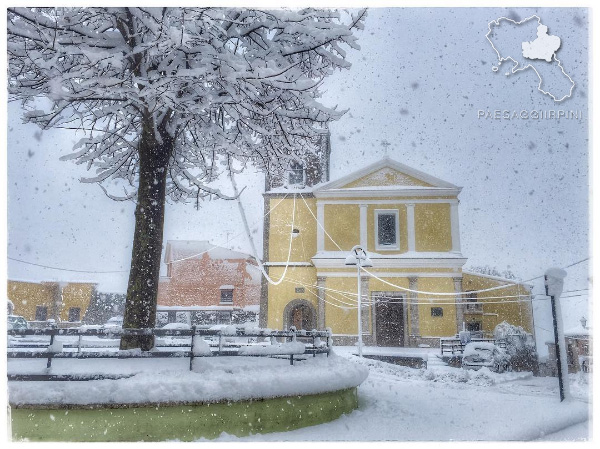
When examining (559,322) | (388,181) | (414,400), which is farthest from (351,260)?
(559,322)

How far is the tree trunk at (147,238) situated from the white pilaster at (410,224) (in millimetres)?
2542

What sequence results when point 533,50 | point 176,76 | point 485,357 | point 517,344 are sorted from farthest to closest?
point 485,357, point 517,344, point 533,50, point 176,76

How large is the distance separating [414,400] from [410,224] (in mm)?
1794

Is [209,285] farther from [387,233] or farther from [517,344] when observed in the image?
[517,344]

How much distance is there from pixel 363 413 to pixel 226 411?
1.44 meters

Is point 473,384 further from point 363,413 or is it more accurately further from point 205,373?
point 205,373

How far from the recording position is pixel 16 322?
12.2 feet

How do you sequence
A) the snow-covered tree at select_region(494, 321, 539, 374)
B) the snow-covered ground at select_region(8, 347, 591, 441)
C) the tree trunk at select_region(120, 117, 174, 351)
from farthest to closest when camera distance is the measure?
1. the snow-covered tree at select_region(494, 321, 539, 374)
2. the tree trunk at select_region(120, 117, 174, 351)
3. the snow-covered ground at select_region(8, 347, 591, 441)

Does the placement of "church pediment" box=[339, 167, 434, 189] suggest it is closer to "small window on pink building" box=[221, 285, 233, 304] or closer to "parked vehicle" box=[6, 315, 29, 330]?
"small window on pink building" box=[221, 285, 233, 304]

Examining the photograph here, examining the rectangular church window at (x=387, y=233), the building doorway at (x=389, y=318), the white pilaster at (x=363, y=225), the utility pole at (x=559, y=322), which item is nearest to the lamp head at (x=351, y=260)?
the white pilaster at (x=363, y=225)

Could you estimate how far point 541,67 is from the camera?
3.98m

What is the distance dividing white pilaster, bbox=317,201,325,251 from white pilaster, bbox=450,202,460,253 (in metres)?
1.34

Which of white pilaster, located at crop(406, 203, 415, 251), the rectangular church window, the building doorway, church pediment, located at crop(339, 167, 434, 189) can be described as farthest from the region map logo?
the building doorway

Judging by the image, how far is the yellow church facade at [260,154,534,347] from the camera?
14.8 feet
